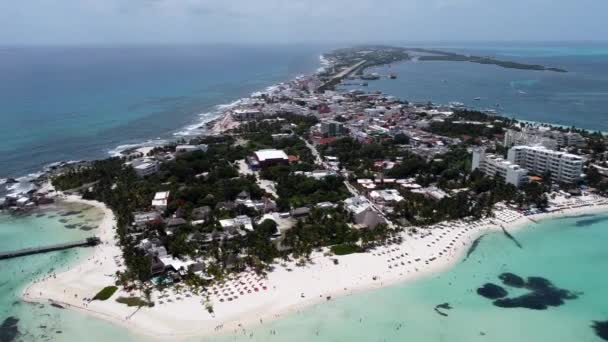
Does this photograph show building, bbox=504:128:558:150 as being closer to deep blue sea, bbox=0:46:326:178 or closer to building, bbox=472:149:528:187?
building, bbox=472:149:528:187

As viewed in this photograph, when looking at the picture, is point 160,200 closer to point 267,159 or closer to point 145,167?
point 145,167

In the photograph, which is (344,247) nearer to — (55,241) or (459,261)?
(459,261)

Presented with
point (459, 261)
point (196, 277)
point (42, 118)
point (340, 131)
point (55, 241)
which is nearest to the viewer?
point (196, 277)

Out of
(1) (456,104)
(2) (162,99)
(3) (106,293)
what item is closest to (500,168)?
(3) (106,293)

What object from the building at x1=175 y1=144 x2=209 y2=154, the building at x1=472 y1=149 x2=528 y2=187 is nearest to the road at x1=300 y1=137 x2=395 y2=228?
the building at x1=175 y1=144 x2=209 y2=154

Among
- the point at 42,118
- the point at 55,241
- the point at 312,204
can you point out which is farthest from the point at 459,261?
the point at 42,118
